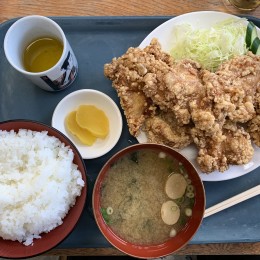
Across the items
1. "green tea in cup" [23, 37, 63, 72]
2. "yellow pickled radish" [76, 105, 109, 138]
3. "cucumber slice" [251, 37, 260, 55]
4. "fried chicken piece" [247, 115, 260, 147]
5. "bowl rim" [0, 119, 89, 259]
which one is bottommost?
"bowl rim" [0, 119, 89, 259]

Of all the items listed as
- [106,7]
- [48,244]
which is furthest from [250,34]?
[48,244]

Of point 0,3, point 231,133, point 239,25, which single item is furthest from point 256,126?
point 0,3

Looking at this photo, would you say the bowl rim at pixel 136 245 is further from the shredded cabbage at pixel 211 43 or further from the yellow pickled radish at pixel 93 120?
the shredded cabbage at pixel 211 43

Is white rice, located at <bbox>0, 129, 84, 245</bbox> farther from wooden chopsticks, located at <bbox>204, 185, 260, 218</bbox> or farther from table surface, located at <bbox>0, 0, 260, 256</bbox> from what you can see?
table surface, located at <bbox>0, 0, 260, 256</bbox>

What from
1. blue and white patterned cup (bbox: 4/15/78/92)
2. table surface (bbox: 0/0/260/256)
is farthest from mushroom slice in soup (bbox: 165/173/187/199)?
table surface (bbox: 0/0/260/256)

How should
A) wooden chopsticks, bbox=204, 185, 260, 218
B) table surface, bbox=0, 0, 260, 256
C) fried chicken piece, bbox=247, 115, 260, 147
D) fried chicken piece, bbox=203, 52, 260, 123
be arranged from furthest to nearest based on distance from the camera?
table surface, bbox=0, 0, 260, 256 < wooden chopsticks, bbox=204, 185, 260, 218 < fried chicken piece, bbox=247, 115, 260, 147 < fried chicken piece, bbox=203, 52, 260, 123

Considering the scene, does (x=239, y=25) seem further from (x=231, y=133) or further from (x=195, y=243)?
(x=195, y=243)

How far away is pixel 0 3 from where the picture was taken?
7.65ft

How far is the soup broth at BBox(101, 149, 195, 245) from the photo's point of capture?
197 cm

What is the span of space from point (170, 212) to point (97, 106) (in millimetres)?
701

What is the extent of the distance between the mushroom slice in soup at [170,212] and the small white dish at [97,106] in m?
0.43

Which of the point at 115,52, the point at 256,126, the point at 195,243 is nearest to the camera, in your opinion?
the point at 256,126

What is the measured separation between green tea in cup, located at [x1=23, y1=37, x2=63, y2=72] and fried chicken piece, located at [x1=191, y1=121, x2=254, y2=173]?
→ 85 centimetres

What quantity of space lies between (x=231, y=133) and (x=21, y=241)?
1166mm
